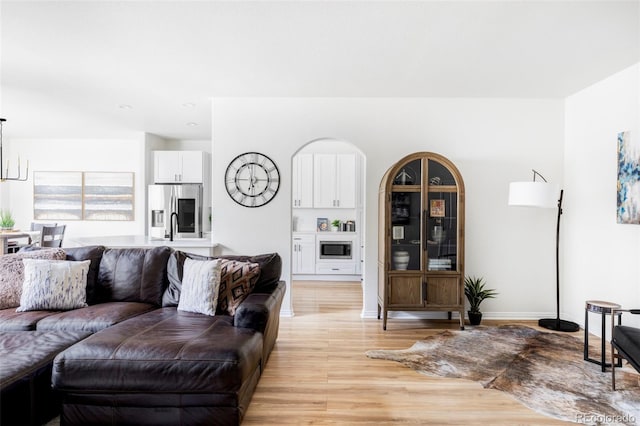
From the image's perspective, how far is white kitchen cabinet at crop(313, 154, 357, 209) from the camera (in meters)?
6.98

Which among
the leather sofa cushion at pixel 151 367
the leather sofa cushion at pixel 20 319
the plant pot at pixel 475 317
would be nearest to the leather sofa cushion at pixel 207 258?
the leather sofa cushion at pixel 20 319

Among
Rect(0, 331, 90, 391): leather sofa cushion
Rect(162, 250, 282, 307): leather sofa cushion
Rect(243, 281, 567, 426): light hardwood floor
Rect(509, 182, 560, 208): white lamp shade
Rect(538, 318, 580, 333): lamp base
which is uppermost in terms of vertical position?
Rect(509, 182, 560, 208): white lamp shade

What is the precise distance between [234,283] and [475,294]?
2.82m

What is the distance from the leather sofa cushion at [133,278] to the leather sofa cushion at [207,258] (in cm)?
9

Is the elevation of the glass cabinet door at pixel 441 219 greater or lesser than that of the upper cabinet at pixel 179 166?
lesser

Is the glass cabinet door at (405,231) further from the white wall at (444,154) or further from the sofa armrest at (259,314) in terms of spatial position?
the sofa armrest at (259,314)

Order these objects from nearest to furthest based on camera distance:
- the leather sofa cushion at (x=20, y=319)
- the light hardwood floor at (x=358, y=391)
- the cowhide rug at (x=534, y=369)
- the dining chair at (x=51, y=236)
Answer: the light hardwood floor at (x=358, y=391) < the cowhide rug at (x=534, y=369) < the leather sofa cushion at (x=20, y=319) < the dining chair at (x=51, y=236)

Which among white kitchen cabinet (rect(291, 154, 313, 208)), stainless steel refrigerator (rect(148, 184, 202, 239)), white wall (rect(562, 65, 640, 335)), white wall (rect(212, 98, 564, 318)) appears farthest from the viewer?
white kitchen cabinet (rect(291, 154, 313, 208))

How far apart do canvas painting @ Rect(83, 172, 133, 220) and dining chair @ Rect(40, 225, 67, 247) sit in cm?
128

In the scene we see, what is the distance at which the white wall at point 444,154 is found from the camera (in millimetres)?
4461

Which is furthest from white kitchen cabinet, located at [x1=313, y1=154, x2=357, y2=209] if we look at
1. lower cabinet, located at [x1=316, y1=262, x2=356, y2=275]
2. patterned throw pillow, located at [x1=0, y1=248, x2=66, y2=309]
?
patterned throw pillow, located at [x1=0, y1=248, x2=66, y2=309]

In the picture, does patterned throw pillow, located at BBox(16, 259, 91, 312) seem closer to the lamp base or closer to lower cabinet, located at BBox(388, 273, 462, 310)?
lower cabinet, located at BBox(388, 273, 462, 310)

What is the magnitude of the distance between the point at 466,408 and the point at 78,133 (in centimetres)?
730

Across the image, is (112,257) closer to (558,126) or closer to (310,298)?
(310,298)
